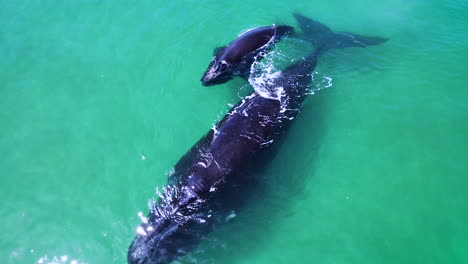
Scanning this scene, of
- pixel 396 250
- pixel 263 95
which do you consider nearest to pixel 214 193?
pixel 263 95

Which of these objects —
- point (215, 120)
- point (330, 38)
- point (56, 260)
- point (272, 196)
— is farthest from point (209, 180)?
point (330, 38)

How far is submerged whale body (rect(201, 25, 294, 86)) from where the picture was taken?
1013 centimetres

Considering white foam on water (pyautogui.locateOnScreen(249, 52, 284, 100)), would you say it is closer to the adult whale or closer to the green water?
the adult whale

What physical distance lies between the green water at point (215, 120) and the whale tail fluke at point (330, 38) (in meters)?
0.37

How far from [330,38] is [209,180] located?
6.79 metres

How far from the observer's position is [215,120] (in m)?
10.1

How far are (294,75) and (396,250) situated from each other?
5384 millimetres

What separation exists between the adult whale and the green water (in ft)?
1.89

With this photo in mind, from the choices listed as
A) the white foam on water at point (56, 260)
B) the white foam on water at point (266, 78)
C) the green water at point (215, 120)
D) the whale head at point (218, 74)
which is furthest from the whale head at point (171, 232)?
the white foam on water at point (266, 78)

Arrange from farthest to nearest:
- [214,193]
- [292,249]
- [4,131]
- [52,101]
A: [52,101] < [4,131] < [292,249] < [214,193]

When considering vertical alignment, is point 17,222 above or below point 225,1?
below

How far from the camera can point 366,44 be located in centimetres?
1167

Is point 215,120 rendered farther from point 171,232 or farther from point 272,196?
point 171,232

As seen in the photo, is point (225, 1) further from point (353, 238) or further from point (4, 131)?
point (353, 238)
